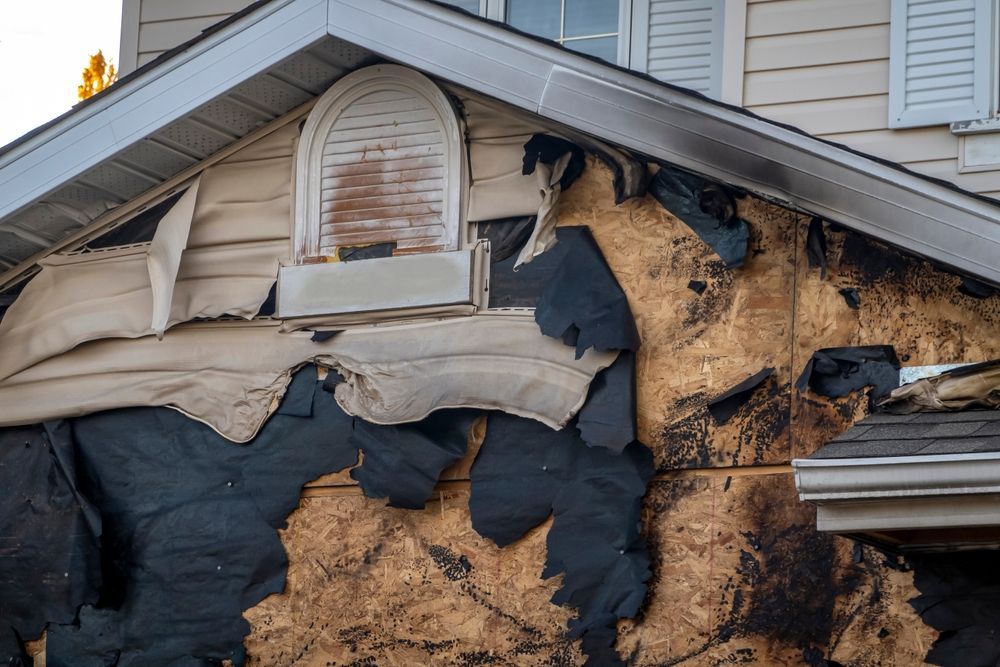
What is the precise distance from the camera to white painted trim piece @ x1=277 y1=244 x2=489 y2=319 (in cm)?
791

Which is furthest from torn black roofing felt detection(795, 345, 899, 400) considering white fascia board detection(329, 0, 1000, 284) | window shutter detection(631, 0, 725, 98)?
window shutter detection(631, 0, 725, 98)

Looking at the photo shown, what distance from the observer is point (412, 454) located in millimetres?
7785

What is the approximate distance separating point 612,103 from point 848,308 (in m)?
1.48

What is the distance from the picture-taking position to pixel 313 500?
8.09 metres

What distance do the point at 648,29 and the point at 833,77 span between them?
1.28 meters

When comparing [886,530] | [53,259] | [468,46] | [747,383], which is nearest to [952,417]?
[886,530]

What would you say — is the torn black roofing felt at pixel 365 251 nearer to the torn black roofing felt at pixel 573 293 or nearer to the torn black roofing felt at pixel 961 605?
the torn black roofing felt at pixel 573 293

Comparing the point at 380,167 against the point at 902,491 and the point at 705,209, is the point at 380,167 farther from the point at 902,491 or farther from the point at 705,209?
the point at 902,491

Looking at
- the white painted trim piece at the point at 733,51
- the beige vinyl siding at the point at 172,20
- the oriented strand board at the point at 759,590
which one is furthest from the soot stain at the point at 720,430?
the beige vinyl siding at the point at 172,20

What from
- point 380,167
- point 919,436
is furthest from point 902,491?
point 380,167

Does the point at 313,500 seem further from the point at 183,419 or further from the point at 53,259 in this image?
the point at 53,259

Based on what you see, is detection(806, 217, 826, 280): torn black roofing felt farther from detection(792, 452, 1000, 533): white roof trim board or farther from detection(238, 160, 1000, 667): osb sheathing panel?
detection(792, 452, 1000, 533): white roof trim board

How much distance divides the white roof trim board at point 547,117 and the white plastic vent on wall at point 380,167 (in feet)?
1.46

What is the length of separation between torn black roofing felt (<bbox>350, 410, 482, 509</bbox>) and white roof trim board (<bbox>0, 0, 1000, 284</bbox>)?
1.65 metres
